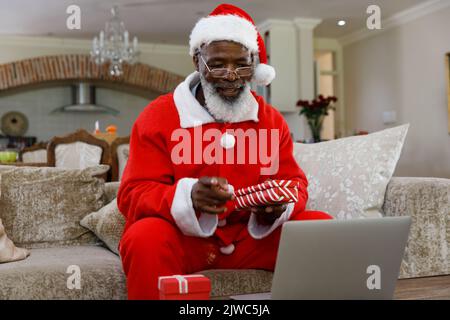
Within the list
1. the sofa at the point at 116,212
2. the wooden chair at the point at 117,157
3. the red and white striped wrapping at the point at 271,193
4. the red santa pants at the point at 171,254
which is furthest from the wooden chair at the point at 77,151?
the red and white striped wrapping at the point at 271,193

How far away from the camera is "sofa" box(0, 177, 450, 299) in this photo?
1602 mm

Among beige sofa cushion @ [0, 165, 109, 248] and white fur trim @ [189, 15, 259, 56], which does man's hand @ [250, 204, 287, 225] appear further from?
beige sofa cushion @ [0, 165, 109, 248]

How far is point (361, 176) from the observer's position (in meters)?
1.96

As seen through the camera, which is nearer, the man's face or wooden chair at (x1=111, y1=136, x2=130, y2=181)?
the man's face

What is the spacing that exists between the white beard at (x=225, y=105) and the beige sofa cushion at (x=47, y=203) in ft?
2.47

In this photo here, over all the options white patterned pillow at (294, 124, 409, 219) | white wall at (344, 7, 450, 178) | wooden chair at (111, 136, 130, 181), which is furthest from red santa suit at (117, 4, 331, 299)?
white wall at (344, 7, 450, 178)

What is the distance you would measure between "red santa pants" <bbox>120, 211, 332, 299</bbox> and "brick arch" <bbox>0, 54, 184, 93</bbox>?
6.05 metres

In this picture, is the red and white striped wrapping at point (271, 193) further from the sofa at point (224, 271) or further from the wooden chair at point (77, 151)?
the wooden chair at point (77, 151)

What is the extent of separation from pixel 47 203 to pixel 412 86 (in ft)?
16.2

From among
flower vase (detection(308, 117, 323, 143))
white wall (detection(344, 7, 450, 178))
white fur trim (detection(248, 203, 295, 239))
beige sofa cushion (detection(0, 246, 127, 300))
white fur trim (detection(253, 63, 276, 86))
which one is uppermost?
white wall (detection(344, 7, 450, 178))

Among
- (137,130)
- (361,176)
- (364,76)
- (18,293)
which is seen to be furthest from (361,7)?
(18,293)

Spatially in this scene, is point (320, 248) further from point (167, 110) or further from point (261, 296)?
point (167, 110)
